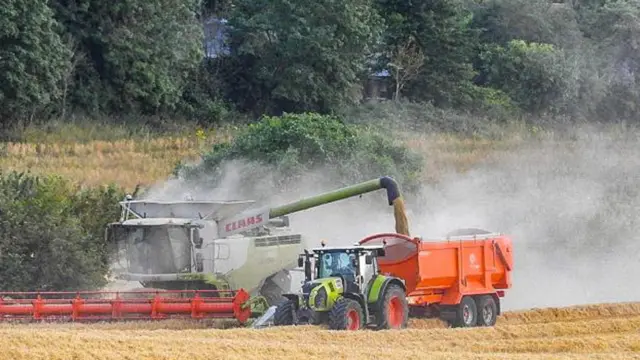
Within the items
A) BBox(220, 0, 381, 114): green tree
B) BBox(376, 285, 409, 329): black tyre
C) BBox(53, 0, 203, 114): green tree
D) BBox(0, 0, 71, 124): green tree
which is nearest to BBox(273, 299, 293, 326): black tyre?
BBox(376, 285, 409, 329): black tyre

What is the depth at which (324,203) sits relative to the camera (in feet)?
98.2

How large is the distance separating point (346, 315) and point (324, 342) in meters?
2.40

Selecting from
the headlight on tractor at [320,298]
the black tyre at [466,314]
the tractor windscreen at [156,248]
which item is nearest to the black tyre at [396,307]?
the headlight on tractor at [320,298]

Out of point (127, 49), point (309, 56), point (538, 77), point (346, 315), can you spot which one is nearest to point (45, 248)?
point (346, 315)

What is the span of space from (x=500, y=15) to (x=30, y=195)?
42.1 meters

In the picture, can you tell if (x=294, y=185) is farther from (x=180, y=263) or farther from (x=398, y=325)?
(x=398, y=325)

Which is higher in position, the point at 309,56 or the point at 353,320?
the point at 309,56

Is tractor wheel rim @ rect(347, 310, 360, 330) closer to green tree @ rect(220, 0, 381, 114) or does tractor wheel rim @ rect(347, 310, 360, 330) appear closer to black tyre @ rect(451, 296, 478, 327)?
black tyre @ rect(451, 296, 478, 327)

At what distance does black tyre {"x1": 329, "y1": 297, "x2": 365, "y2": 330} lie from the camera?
24578 mm

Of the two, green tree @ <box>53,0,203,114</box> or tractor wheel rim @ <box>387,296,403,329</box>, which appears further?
green tree @ <box>53,0,203,114</box>

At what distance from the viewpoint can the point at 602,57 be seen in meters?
68.8

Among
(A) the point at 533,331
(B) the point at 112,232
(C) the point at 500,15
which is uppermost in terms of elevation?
(C) the point at 500,15

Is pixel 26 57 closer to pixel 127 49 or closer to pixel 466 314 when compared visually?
pixel 127 49

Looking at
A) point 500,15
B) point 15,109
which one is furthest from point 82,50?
point 500,15
